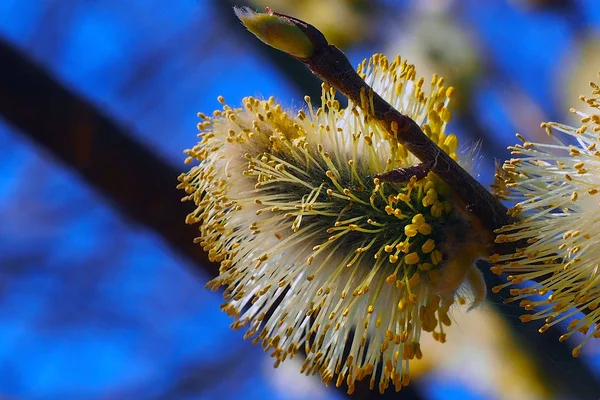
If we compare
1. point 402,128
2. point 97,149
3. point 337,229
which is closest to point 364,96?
point 402,128

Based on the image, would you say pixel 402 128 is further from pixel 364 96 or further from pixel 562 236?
pixel 562 236

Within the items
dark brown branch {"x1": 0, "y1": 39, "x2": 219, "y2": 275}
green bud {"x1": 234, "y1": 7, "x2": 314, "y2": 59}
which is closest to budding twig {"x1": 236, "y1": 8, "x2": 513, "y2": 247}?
green bud {"x1": 234, "y1": 7, "x2": 314, "y2": 59}

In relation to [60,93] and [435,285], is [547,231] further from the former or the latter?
[60,93]

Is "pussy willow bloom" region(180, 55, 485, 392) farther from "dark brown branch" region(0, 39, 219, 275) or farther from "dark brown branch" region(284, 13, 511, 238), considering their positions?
"dark brown branch" region(0, 39, 219, 275)

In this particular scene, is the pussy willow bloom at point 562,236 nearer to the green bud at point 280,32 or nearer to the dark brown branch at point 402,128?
the dark brown branch at point 402,128

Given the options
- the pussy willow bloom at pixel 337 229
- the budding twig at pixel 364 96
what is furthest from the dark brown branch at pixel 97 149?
the budding twig at pixel 364 96

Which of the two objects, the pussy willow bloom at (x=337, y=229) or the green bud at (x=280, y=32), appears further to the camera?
the pussy willow bloom at (x=337, y=229)

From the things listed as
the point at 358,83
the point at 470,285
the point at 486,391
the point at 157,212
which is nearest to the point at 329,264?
the point at 470,285
